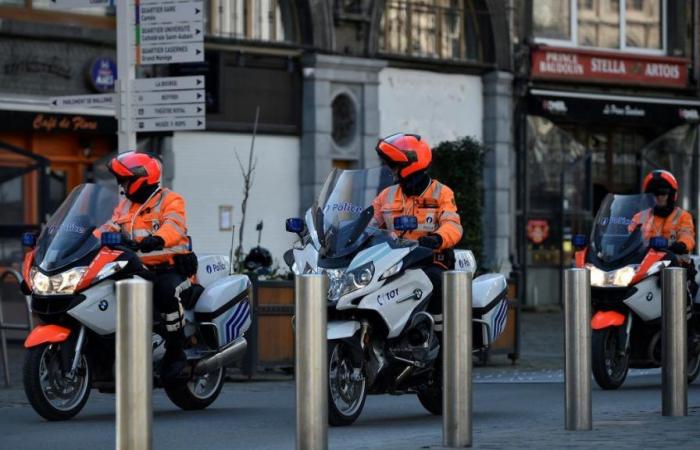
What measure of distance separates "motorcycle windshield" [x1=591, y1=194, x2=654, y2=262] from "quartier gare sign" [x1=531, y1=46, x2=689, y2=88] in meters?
16.0

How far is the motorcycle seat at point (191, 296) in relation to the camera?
12045mm

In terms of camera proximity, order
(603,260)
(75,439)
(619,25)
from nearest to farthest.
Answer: (75,439), (603,260), (619,25)

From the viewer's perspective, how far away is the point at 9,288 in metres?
17.1

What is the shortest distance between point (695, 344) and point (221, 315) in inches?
174

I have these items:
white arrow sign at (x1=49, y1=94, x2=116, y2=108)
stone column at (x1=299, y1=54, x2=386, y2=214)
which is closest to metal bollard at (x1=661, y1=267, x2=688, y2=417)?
white arrow sign at (x1=49, y1=94, x2=116, y2=108)

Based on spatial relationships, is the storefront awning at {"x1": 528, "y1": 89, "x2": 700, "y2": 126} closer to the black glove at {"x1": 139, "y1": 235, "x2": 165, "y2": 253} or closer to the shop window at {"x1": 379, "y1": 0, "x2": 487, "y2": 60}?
the shop window at {"x1": 379, "y1": 0, "x2": 487, "y2": 60}

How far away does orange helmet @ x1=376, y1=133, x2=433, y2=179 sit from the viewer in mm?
11570

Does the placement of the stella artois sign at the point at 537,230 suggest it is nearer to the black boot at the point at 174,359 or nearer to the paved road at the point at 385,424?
the paved road at the point at 385,424

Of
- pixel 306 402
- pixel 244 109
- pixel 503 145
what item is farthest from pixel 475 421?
pixel 503 145

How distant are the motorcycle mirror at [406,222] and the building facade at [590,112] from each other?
1983 centimetres

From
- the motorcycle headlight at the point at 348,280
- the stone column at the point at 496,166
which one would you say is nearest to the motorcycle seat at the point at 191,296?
the motorcycle headlight at the point at 348,280

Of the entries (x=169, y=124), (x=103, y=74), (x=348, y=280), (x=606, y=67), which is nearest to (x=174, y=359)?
(x=348, y=280)

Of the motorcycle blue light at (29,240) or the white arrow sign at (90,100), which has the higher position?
the white arrow sign at (90,100)

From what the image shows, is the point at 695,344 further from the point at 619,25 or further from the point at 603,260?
the point at 619,25
